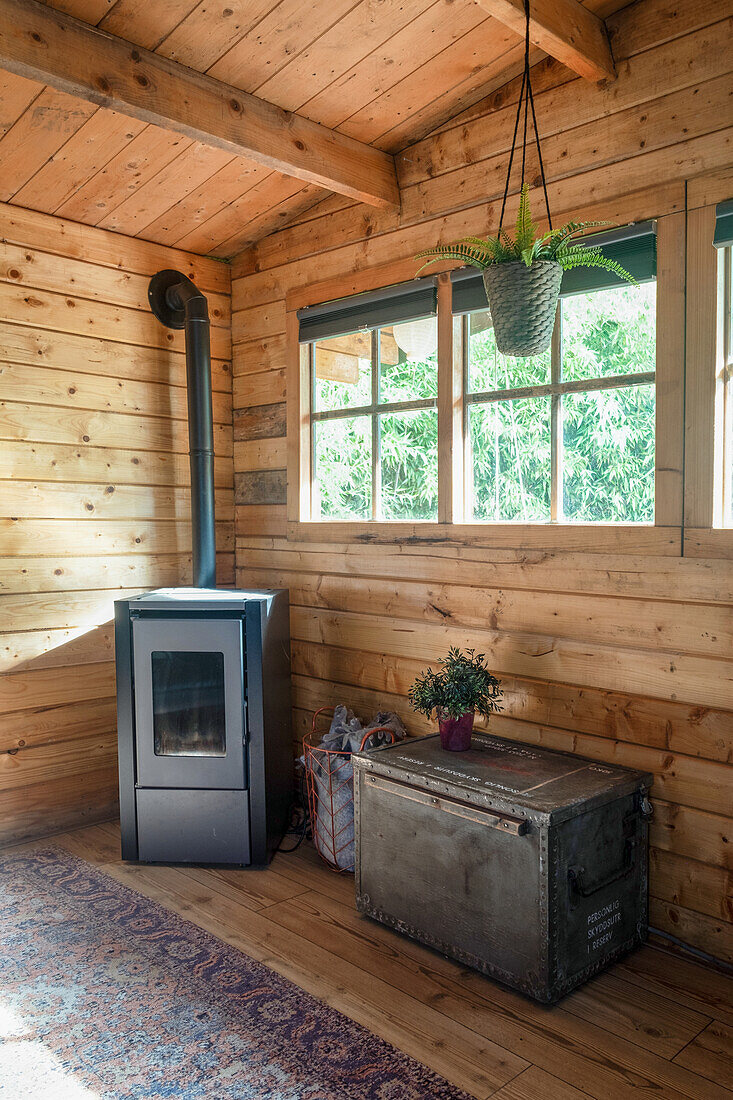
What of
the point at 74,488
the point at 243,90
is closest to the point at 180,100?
the point at 243,90

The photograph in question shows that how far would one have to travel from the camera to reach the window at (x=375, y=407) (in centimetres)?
298

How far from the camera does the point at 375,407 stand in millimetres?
3164

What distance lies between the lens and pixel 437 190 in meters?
2.88

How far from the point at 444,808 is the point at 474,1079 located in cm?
64

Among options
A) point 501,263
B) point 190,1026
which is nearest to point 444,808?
point 190,1026

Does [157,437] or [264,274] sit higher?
[264,274]

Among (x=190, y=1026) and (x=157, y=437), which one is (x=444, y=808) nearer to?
(x=190, y=1026)

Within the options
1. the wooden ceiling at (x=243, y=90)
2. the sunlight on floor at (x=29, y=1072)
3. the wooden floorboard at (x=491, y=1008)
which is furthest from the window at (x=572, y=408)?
the sunlight on floor at (x=29, y=1072)

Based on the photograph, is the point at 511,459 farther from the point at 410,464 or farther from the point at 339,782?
the point at 339,782

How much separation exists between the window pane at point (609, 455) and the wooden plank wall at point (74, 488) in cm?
178

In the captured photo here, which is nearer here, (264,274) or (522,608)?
(522,608)

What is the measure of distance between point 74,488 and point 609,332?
81.5 inches

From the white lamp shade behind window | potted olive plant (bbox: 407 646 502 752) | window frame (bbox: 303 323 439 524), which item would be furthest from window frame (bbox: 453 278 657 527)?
potted olive plant (bbox: 407 646 502 752)

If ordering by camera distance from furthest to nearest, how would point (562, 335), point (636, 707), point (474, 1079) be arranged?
point (562, 335) < point (636, 707) < point (474, 1079)
